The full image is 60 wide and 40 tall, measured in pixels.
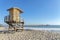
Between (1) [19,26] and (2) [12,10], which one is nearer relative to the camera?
(2) [12,10]

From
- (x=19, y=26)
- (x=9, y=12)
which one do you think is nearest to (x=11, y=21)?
(x=9, y=12)

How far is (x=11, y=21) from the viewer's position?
17.8m

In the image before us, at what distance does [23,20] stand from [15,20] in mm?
1504

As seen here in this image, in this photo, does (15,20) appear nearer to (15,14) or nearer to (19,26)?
(15,14)

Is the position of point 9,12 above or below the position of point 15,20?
above

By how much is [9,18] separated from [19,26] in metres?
4.41

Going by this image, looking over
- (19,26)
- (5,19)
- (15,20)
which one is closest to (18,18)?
(15,20)

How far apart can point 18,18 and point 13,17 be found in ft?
3.09

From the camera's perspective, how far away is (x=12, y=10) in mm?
18203

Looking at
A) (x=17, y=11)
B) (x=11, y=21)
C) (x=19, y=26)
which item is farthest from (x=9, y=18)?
(x=19, y=26)

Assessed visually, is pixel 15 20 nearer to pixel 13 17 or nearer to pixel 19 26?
pixel 13 17

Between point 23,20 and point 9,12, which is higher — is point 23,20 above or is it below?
below

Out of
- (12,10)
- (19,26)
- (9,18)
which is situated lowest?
(19,26)

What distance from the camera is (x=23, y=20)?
61.6 feet
